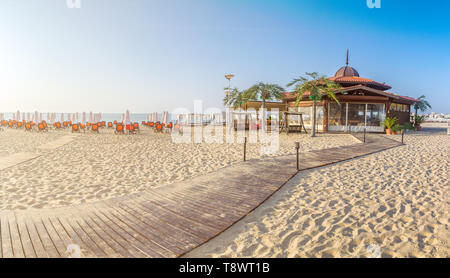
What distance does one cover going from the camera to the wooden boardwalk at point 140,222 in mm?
2760

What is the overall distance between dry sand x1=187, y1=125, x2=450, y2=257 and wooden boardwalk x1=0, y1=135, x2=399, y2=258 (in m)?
0.29

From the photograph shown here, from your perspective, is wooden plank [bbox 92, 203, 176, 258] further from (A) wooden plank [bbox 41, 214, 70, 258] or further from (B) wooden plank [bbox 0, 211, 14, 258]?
(B) wooden plank [bbox 0, 211, 14, 258]

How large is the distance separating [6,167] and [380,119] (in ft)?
76.5

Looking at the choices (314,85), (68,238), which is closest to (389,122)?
(314,85)

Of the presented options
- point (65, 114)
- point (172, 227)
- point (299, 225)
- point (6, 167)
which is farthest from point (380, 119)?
point (65, 114)

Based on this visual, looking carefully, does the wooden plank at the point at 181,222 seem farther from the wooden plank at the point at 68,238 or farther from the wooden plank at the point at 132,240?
the wooden plank at the point at 68,238

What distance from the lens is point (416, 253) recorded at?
2.79 meters

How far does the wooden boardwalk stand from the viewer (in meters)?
2.76

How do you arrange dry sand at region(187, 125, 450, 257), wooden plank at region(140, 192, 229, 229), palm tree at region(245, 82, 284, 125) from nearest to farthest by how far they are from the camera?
1. dry sand at region(187, 125, 450, 257)
2. wooden plank at region(140, 192, 229, 229)
3. palm tree at region(245, 82, 284, 125)

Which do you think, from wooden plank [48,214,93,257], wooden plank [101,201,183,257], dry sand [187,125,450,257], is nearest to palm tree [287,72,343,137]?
dry sand [187,125,450,257]

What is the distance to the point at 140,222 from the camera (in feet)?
11.3

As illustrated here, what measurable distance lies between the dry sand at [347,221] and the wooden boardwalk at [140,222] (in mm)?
293

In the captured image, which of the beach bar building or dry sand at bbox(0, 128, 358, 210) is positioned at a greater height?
the beach bar building

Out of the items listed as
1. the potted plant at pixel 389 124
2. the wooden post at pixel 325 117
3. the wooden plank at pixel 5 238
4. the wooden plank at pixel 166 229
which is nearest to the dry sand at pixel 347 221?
the wooden plank at pixel 166 229
